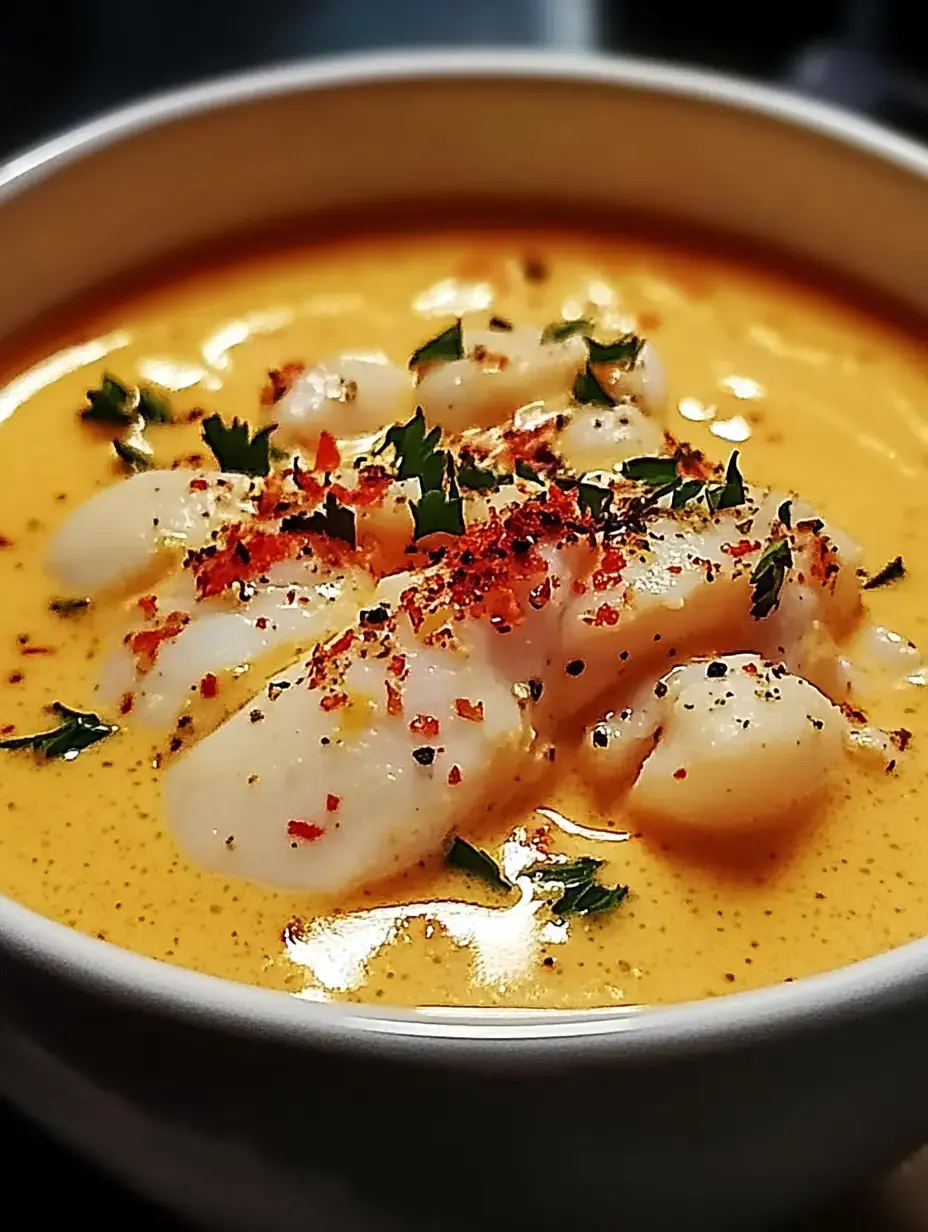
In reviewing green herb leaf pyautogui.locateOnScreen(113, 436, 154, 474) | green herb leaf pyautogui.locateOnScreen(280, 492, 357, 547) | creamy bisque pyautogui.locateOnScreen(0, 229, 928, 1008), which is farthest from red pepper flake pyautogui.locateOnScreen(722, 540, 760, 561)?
green herb leaf pyautogui.locateOnScreen(113, 436, 154, 474)

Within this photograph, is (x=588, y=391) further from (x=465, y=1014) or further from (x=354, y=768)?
(x=465, y=1014)

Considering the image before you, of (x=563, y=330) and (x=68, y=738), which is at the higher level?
(x=563, y=330)

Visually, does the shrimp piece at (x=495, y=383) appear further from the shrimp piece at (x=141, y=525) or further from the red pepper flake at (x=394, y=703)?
the red pepper flake at (x=394, y=703)

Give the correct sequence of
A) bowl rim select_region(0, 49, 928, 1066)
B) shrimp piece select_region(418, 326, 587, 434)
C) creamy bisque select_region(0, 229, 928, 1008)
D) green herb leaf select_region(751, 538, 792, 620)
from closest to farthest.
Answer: bowl rim select_region(0, 49, 928, 1066), creamy bisque select_region(0, 229, 928, 1008), green herb leaf select_region(751, 538, 792, 620), shrimp piece select_region(418, 326, 587, 434)

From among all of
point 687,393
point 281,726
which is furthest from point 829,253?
point 281,726

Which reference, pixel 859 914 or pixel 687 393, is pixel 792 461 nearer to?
pixel 687 393

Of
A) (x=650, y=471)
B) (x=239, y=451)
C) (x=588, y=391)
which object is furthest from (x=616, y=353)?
(x=239, y=451)

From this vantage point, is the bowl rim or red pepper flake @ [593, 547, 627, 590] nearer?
the bowl rim

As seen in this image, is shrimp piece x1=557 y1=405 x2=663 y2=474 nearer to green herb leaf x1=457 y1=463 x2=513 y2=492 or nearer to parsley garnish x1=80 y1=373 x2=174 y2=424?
green herb leaf x1=457 y1=463 x2=513 y2=492
